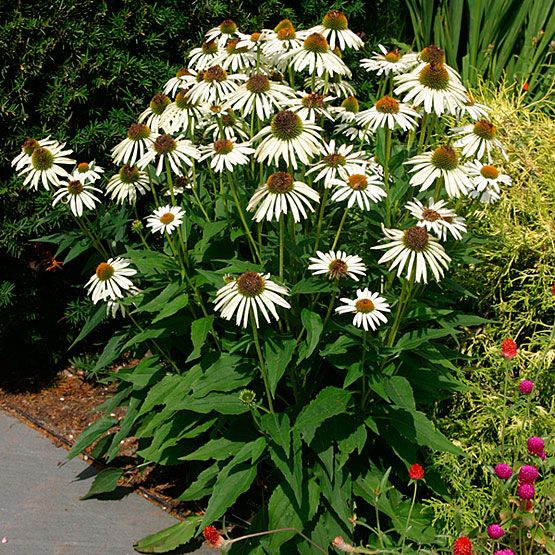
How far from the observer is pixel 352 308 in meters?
2.42

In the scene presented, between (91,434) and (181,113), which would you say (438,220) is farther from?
(91,434)

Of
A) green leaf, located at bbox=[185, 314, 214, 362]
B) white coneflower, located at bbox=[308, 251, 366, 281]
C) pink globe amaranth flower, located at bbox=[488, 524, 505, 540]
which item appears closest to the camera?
pink globe amaranth flower, located at bbox=[488, 524, 505, 540]

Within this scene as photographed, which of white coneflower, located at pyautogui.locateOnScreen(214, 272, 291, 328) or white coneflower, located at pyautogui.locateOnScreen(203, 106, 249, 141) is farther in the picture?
white coneflower, located at pyautogui.locateOnScreen(203, 106, 249, 141)

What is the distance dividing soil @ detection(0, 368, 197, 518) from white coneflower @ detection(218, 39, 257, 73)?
158 centimetres

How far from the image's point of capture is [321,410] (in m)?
2.51

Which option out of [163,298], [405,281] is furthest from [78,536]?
[405,281]

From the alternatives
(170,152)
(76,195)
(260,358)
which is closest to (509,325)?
(260,358)

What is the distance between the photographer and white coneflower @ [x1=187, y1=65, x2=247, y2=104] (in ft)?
9.05

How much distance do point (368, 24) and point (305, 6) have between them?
720 mm

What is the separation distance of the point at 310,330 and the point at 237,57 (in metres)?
1.03

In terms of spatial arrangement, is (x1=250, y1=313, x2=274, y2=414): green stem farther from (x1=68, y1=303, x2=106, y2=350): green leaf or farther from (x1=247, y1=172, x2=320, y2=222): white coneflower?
(x1=68, y1=303, x2=106, y2=350): green leaf

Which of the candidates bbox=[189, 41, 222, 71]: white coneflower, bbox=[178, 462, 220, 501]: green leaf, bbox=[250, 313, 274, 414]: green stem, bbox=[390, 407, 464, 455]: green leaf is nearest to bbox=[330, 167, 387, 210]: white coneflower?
bbox=[250, 313, 274, 414]: green stem

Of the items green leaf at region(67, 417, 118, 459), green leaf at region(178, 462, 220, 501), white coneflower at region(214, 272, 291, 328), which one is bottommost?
green leaf at region(67, 417, 118, 459)

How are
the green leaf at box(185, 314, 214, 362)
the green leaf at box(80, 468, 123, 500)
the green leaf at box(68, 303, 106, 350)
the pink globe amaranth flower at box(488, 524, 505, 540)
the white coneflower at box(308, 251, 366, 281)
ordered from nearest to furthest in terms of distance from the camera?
the pink globe amaranth flower at box(488, 524, 505, 540) < the white coneflower at box(308, 251, 366, 281) < the green leaf at box(185, 314, 214, 362) < the green leaf at box(68, 303, 106, 350) < the green leaf at box(80, 468, 123, 500)
